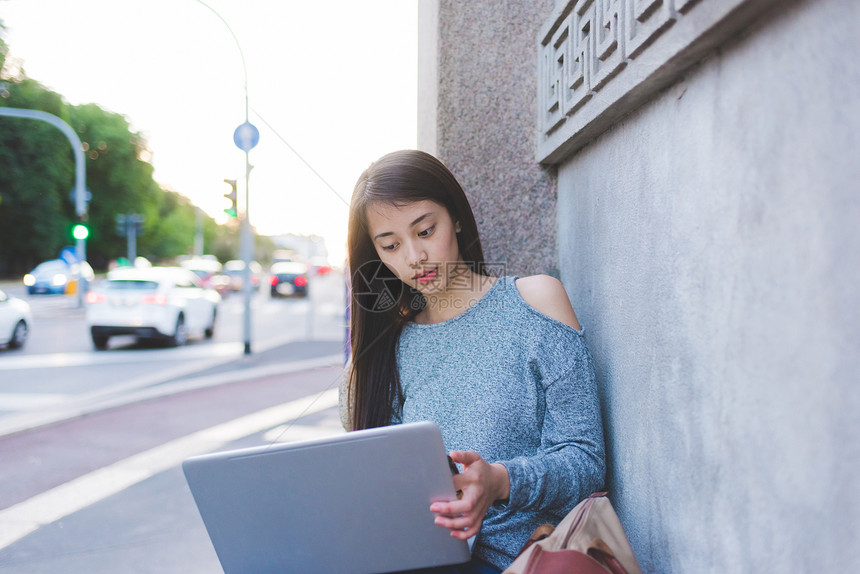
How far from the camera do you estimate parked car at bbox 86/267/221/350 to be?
34.8 ft

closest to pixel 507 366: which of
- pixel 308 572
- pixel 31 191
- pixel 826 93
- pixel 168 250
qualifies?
pixel 308 572

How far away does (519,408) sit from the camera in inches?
59.7

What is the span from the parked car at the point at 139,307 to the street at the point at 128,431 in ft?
1.15

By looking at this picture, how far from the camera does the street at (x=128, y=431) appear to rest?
9.27 feet

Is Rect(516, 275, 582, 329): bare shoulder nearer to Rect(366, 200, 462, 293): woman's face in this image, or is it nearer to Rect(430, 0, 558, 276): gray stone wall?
Rect(366, 200, 462, 293): woman's face

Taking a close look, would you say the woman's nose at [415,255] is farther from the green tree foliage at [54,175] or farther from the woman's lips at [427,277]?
the green tree foliage at [54,175]

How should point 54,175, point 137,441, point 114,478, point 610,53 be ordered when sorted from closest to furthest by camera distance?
point 610,53
point 114,478
point 137,441
point 54,175

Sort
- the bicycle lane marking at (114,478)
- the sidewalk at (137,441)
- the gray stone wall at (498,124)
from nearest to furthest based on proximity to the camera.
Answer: the gray stone wall at (498,124), the bicycle lane marking at (114,478), the sidewalk at (137,441)

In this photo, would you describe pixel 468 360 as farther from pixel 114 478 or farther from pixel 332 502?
pixel 114 478

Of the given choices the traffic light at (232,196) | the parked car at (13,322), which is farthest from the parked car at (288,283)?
the traffic light at (232,196)

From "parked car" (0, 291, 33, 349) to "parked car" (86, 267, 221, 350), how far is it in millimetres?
1046

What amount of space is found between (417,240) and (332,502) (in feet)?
2.36

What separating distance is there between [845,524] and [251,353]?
1025 centimetres

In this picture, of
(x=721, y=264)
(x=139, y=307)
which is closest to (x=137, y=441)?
(x=721, y=264)
